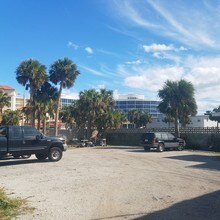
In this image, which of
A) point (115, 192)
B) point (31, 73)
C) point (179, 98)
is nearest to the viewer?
point (115, 192)

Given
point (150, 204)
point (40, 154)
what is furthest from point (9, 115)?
point (150, 204)

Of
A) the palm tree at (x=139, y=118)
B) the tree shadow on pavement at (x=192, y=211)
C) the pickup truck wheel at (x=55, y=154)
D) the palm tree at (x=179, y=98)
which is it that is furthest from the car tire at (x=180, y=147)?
the palm tree at (x=139, y=118)

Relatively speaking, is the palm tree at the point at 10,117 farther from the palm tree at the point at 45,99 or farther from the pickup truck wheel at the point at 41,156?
the pickup truck wheel at the point at 41,156

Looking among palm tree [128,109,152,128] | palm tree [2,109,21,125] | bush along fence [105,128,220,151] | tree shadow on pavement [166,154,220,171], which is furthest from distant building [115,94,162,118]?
tree shadow on pavement [166,154,220,171]

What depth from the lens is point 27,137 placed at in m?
20.0

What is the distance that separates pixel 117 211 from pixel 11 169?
9733 mm

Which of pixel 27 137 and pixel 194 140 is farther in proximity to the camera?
pixel 194 140

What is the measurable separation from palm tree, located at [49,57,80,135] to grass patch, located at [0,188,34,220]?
1624 inches

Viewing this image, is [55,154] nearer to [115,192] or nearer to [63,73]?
[115,192]

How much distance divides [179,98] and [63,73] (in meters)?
17.4

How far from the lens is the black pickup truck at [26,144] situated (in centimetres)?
1925

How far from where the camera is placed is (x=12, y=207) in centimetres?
A: 925

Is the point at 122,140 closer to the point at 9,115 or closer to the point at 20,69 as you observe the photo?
the point at 20,69

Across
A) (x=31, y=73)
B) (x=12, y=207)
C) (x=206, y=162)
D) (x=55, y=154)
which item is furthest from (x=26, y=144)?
(x=31, y=73)
